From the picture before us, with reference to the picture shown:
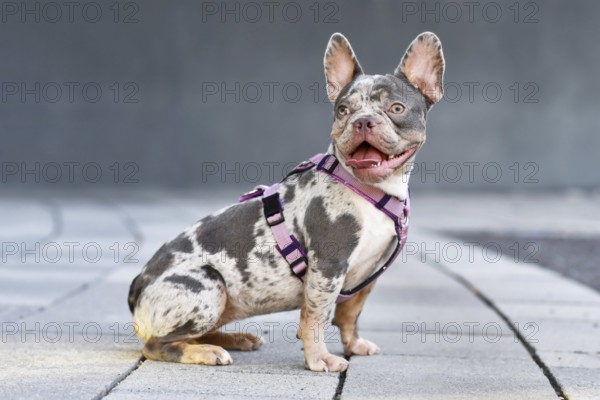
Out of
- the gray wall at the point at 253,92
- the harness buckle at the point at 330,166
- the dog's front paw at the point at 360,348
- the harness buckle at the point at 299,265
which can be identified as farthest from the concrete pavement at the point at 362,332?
the gray wall at the point at 253,92

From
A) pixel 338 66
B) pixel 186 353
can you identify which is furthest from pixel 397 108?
pixel 186 353

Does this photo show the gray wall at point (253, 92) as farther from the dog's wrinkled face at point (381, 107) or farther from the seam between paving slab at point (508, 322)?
the dog's wrinkled face at point (381, 107)

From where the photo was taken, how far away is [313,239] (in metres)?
4.00

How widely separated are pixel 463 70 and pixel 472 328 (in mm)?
11382

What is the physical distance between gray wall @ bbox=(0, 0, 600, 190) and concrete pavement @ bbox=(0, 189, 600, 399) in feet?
20.5

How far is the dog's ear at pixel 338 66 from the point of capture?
13.8 feet

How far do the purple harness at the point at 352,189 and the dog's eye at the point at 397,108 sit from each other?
1.16 ft

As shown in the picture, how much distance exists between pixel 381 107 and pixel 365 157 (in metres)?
0.24

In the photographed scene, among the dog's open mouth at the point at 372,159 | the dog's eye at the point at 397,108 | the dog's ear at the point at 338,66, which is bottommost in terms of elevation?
the dog's open mouth at the point at 372,159

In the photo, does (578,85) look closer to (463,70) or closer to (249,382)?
(463,70)

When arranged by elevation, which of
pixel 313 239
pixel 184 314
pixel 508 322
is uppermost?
pixel 313 239

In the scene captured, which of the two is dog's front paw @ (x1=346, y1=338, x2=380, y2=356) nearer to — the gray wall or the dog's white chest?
the dog's white chest

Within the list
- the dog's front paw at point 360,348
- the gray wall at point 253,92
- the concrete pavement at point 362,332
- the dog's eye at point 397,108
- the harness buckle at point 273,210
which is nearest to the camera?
the concrete pavement at point 362,332

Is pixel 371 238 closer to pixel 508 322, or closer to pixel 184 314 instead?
pixel 184 314
